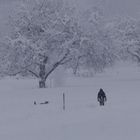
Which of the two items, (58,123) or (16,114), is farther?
(16,114)

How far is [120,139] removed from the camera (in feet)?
43.0

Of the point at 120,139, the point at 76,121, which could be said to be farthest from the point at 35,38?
the point at 120,139

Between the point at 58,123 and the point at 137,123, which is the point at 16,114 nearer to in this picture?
the point at 58,123

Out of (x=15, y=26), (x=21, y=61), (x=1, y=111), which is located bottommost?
(x=1, y=111)

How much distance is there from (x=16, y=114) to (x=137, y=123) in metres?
7.78

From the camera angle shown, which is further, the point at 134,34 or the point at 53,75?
the point at 134,34

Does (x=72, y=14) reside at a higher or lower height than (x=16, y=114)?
higher

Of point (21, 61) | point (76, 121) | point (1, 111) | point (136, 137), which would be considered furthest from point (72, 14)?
point (136, 137)

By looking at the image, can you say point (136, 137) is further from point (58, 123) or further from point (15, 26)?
point (15, 26)

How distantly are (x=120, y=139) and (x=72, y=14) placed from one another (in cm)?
2947

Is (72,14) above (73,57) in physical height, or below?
above

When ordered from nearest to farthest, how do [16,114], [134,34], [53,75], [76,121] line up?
[76,121] < [16,114] < [53,75] < [134,34]

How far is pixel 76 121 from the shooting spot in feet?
56.6

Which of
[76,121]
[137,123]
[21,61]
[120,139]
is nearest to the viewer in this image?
[120,139]
